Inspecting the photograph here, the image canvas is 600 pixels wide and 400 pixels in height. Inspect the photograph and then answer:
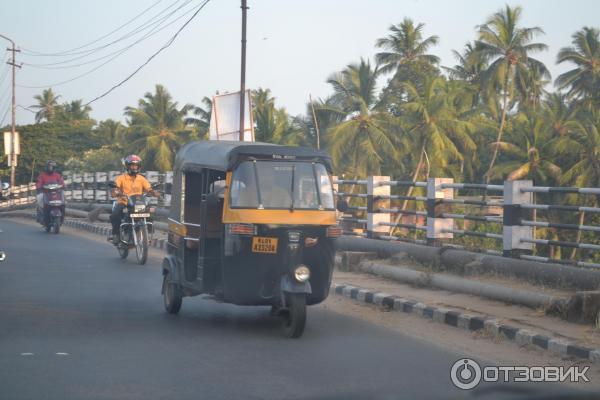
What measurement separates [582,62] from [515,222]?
156ft

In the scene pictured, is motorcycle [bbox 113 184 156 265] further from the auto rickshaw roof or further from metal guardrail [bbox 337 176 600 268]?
the auto rickshaw roof

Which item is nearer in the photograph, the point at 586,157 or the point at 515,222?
the point at 515,222

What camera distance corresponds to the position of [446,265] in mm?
13031

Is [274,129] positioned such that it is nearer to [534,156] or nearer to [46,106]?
[534,156]

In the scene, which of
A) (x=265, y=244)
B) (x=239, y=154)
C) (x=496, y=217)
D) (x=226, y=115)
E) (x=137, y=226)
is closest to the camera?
(x=265, y=244)

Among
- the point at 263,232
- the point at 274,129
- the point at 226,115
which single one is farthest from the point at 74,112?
the point at 263,232

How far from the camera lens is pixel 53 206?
23.7m

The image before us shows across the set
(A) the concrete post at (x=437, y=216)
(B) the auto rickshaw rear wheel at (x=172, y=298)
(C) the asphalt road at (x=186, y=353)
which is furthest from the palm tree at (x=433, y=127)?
(B) the auto rickshaw rear wheel at (x=172, y=298)

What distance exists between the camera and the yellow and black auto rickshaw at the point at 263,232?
8.77m

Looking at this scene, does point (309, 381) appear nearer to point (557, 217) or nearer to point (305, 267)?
point (305, 267)

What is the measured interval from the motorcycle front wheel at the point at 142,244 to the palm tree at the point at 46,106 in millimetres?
89467

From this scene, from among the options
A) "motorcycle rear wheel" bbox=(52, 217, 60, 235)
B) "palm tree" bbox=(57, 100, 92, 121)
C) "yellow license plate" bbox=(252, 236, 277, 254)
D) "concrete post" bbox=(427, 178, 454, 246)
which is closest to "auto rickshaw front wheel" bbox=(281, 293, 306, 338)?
"yellow license plate" bbox=(252, 236, 277, 254)

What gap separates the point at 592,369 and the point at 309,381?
244cm

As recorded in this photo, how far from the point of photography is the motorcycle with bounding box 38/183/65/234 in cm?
2333
